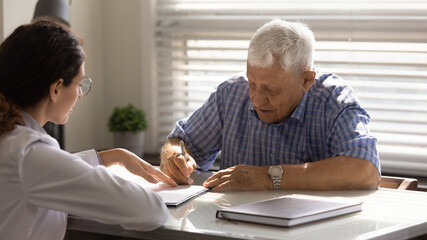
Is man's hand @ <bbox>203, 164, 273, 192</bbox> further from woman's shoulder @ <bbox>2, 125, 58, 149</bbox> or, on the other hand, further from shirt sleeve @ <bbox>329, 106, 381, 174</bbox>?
woman's shoulder @ <bbox>2, 125, 58, 149</bbox>

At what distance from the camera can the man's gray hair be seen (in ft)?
7.25

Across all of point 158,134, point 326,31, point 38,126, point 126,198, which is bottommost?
point 158,134

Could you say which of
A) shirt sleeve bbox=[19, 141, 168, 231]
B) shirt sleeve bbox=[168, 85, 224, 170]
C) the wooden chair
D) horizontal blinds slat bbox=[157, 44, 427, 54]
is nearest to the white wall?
A: horizontal blinds slat bbox=[157, 44, 427, 54]

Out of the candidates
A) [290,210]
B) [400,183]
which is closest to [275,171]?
[290,210]

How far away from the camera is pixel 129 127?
375 cm

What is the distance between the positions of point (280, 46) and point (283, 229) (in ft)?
2.91

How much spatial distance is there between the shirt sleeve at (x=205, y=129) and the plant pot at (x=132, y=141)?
1.17m

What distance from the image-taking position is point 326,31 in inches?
135

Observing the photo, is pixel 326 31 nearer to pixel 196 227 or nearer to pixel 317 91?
pixel 317 91

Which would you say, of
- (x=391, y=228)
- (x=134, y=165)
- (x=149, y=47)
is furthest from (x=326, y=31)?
(x=391, y=228)

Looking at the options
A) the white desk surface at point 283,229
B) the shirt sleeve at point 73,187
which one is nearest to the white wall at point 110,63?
the white desk surface at point 283,229

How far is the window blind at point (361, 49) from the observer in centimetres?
326

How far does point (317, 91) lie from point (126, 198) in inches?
45.7

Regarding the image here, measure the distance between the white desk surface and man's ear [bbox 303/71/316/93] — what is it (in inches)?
22.1
